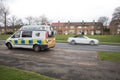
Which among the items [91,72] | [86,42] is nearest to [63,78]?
[91,72]

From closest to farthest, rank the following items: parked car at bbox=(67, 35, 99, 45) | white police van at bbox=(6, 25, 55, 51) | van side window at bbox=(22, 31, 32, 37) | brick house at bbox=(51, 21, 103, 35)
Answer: white police van at bbox=(6, 25, 55, 51) < van side window at bbox=(22, 31, 32, 37) < parked car at bbox=(67, 35, 99, 45) < brick house at bbox=(51, 21, 103, 35)

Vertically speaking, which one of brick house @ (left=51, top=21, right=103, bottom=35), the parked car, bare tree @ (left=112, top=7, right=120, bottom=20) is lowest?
the parked car

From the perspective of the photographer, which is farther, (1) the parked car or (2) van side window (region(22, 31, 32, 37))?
(1) the parked car

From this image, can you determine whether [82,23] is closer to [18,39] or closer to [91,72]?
[18,39]

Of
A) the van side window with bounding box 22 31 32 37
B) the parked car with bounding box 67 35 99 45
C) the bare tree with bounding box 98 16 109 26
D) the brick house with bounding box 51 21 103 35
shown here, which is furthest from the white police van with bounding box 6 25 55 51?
the bare tree with bounding box 98 16 109 26

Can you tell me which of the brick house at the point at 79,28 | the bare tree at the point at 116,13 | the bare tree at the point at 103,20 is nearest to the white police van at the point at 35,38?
the bare tree at the point at 116,13

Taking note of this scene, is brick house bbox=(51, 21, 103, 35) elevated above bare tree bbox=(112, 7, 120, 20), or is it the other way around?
bare tree bbox=(112, 7, 120, 20)

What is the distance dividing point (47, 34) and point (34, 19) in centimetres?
6579

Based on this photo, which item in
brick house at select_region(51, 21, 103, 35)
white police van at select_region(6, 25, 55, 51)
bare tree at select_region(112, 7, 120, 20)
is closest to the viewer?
white police van at select_region(6, 25, 55, 51)

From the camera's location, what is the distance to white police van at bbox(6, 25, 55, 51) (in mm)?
10984

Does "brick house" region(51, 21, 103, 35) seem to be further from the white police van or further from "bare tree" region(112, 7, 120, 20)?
the white police van

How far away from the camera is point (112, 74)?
18.5 ft

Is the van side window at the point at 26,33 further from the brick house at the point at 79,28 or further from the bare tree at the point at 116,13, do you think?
the brick house at the point at 79,28

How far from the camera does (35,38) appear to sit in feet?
36.8
